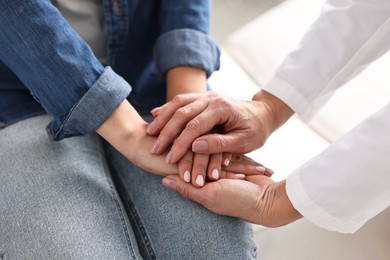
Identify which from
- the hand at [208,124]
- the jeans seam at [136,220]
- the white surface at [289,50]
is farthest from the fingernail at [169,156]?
the white surface at [289,50]

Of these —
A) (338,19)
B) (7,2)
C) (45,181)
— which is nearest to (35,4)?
(7,2)

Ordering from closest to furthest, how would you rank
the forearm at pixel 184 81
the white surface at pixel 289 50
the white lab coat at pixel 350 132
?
the white lab coat at pixel 350 132, the forearm at pixel 184 81, the white surface at pixel 289 50

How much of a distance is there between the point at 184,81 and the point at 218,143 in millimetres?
181

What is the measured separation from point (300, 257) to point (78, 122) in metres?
0.46

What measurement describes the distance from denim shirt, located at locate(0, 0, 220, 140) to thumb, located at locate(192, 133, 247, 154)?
0.50 ft

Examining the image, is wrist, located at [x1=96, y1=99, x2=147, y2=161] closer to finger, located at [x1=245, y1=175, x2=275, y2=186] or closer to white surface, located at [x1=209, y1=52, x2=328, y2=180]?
finger, located at [x1=245, y1=175, x2=275, y2=186]

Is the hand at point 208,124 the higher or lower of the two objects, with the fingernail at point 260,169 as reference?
higher

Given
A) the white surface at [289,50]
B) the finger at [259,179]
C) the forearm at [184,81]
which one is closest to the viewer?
the finger at [259,179]

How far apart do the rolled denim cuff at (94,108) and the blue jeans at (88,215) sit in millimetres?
62

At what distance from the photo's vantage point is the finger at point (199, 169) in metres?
0.77

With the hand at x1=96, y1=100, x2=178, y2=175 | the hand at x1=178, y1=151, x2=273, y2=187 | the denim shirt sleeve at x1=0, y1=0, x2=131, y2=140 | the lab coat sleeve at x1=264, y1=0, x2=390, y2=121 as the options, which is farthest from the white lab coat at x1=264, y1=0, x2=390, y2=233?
the denim shirt sleeve at x1=0, y1=0, x2=131, y2=140

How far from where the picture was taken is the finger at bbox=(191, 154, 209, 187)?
0.77 metres

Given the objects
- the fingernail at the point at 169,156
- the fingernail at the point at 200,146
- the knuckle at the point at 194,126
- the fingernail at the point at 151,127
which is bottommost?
the fingernail at the point at 169,156

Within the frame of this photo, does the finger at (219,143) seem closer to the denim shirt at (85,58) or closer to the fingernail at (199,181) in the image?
the fingernail at (199,181)
